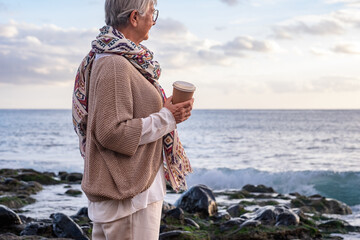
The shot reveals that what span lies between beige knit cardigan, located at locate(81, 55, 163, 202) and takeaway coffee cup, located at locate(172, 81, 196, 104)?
17 cm

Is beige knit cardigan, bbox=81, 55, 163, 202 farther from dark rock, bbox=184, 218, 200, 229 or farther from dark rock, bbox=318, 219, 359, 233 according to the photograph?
dark rock, bbox=318, 219, 359, 233

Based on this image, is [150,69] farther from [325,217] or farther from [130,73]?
[325,217]

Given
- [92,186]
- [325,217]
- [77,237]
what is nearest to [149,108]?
[92,186]

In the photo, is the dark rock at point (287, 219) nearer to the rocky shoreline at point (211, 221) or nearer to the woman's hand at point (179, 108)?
the rocky shoreline at point (211, 221)

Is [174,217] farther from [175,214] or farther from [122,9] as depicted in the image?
[122,9]

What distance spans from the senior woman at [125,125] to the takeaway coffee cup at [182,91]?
0.13ft

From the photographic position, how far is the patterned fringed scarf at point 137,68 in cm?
241

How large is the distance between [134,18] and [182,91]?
47cm

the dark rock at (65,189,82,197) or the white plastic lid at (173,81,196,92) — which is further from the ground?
the white plastic lid at (173,81,196,92)

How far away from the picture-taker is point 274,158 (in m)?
28.0

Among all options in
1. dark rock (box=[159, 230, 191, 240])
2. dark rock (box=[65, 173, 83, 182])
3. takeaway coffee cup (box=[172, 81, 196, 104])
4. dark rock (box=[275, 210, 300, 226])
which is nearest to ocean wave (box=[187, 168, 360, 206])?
dark rock (box=[65, 173, 83, 182])

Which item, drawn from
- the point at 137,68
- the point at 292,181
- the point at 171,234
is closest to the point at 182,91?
the point at 137,68

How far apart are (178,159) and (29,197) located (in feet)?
32.6

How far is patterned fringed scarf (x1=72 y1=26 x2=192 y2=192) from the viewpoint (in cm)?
241
